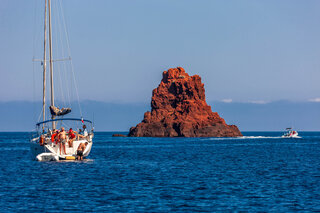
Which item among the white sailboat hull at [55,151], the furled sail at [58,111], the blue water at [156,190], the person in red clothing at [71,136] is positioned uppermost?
the furled sail at [58,111]

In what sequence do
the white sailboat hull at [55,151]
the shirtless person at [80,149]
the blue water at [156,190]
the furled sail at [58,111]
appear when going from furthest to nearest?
the furled sail at [58,111]
the shirtless person at [80,149]
the white sailboat hull at [55,151]
the blue water at [156,190]

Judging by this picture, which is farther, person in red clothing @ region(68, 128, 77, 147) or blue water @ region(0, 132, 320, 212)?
person in red clothing @ region(68, 128, 77, 147)

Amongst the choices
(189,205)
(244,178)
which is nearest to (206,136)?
(244,178)

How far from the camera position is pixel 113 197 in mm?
29922

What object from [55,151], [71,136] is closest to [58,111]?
[71,136]

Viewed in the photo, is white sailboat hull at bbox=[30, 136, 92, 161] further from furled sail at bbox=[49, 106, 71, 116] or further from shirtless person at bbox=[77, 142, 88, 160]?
furled sail at bbox=[49, 106, 71, 116]

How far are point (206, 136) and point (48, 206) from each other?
17342 cm

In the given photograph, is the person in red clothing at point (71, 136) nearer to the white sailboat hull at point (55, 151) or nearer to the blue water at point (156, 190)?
the white sailboat hull at point (55, 151)

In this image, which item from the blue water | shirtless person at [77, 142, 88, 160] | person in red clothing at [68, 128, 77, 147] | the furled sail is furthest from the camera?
the furled sail

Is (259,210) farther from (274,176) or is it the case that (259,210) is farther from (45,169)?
(45,169)

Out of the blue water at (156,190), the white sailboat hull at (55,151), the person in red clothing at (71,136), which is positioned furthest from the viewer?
the white sailboat hull at (55,151)

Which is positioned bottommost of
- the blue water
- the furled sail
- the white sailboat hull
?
the blue water

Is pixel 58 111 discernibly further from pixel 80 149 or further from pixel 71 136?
pixel 80 149

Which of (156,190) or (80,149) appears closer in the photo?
(156,190)
